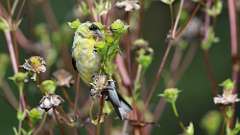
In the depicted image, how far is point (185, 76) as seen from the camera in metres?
3.83

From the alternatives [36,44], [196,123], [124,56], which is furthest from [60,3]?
[124,56]

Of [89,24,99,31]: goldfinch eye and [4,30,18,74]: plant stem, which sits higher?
[89,24,99,31]: goldfinch eye

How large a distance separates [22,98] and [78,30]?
0.29m

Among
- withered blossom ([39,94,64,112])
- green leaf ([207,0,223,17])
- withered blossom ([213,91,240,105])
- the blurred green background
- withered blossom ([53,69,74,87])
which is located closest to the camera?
withered blossom ([39,94,64,112])

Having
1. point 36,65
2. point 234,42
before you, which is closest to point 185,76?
point 234,42

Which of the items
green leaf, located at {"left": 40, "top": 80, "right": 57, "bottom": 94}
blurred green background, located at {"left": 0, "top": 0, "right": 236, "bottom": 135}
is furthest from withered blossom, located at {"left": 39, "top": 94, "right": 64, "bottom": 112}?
blurred green background, located at {"left": 0, "top": 0, "right": 236, "bottom": 135}

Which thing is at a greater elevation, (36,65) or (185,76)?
(36,65)

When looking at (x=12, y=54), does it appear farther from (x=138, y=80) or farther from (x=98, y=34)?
(x=98, y=34)

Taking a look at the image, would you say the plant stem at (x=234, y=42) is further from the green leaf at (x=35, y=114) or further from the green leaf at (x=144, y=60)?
the green leaf at (x=35, y=114)

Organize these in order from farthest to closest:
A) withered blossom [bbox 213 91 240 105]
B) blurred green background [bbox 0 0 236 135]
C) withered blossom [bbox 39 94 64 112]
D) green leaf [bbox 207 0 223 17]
Answer: blurred green background [bbox 0 0 236 135] → green leaf [bbox 207 0 223 17] → withered blossom [bbox 213 91 240 105] → withered blossom [bbox 39 94 64 112]

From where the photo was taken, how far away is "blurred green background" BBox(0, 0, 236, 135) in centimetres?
329

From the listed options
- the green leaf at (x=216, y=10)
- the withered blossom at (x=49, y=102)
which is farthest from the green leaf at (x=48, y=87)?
the green leaf at (x=216, y=10)

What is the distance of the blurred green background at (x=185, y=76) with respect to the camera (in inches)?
129

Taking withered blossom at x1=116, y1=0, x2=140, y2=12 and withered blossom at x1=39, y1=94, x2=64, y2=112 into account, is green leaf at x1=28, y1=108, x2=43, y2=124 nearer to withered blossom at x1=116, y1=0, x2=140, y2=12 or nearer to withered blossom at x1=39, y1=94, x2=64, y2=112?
withered blossom at x1=39, y1=94, x2=64, y2=112
